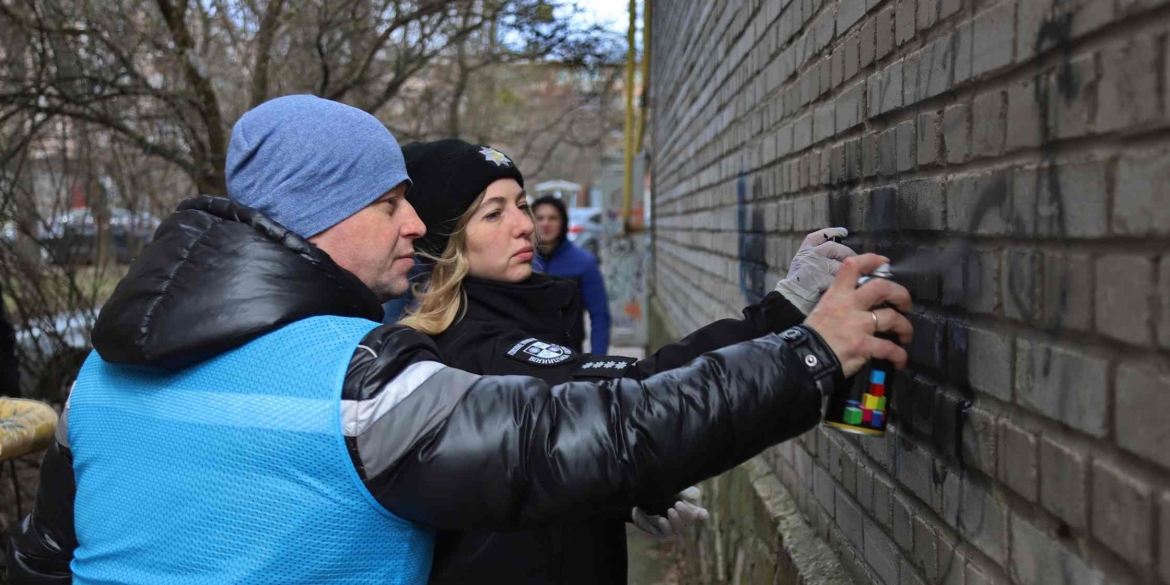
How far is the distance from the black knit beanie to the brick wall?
941 mm

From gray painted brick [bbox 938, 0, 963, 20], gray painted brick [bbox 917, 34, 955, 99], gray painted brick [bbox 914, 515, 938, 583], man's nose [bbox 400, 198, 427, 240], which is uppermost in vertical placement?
gray painted brick [bbox 938, 0, 963, 20]

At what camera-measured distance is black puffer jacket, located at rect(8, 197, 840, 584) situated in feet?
4.69

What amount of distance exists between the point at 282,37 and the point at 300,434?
6397 mm

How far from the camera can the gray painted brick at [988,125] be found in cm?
147

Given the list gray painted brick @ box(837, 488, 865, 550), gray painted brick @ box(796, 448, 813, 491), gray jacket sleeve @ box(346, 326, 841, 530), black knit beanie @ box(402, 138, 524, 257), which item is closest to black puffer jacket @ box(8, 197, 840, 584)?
gray jacket sleeve @ box(346, 326, 841, 530)

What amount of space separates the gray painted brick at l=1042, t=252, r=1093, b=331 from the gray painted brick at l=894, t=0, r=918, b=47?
71 cm

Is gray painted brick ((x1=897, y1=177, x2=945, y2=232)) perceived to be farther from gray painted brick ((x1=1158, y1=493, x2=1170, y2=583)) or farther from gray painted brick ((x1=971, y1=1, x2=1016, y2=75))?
gray painted brick ((x1=1158, y1=493, x2=1170, y2=583))

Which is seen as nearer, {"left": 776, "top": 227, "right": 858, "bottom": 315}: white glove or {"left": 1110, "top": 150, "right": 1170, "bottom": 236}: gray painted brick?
{"left": 1110, "top": 150, "right": 1170, "bottom": 236}: gray painted brick

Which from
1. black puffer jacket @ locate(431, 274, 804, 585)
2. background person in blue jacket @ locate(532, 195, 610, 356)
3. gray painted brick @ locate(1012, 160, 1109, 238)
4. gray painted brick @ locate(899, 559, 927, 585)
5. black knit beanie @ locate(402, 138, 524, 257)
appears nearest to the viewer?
gray painted brick @ locate(1012, 160, 1109, 238)

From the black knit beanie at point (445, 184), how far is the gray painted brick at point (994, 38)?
1.41 metres

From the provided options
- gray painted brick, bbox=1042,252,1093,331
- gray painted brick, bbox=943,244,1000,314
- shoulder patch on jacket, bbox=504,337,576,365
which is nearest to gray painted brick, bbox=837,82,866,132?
gray painted brick, bbox=943,244,1000,314

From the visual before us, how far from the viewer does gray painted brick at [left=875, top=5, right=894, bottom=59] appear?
1990 mm

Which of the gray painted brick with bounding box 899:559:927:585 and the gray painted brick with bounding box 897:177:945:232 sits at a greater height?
the gray painted brick with bounding box 897:177:945:232

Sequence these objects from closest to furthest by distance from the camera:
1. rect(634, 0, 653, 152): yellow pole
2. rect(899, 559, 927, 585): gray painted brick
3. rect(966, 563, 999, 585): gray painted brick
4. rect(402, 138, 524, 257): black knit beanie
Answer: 1. rect(966, 563, 999, 585): gray painted brick
2. rect(899, 559, 927, 585): gray painted brick
3. rect(402, 138, 524, 257): black knit beanie
4. rect(634, 0, 653, 152): yellow pole
